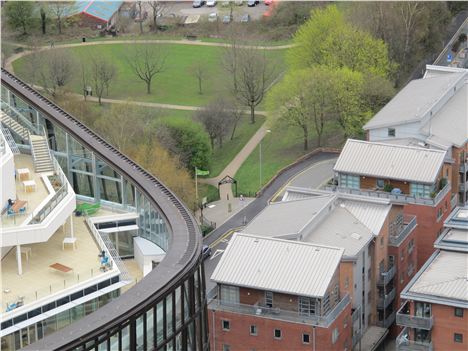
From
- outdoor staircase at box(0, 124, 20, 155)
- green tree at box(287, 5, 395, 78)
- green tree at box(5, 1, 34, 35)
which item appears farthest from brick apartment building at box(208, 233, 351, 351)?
green tree at box(5, 1, 34, 35)

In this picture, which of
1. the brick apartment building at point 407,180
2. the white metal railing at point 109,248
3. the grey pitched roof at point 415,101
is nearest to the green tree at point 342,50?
the grey pitched roof at point 415,101

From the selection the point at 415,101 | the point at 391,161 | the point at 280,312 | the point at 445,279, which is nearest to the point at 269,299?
the point at 280,312

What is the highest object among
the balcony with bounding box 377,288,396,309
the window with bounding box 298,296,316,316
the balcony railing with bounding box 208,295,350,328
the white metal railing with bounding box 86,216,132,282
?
the white metal railing with bounding box 86,216,132,282

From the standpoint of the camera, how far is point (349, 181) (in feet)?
344

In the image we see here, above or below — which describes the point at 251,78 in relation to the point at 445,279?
above

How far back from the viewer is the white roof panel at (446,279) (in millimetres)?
80312

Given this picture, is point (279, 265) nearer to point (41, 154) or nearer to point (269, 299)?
point (269, 299)

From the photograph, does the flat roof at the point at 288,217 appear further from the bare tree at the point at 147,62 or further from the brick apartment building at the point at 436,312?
the bare tree at the point at 147,62

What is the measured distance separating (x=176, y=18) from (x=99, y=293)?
5591 inches

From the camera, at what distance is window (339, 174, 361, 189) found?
104688 mm

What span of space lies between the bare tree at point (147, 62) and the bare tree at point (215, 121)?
2344cm

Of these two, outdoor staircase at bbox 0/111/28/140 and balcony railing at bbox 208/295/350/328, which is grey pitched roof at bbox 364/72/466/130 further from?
outdoor staircase at bbox 0/111/28/140

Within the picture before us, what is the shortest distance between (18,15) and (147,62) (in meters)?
29.9

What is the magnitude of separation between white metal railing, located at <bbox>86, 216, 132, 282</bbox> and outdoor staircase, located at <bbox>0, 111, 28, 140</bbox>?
886 cm
